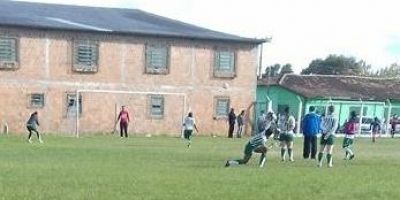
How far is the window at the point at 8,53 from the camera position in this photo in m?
40.0

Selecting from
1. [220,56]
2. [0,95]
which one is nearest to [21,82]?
[0,95]

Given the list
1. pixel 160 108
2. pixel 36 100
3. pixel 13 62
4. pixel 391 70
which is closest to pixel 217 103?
pixel 160 108

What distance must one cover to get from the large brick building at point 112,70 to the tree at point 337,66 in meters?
58.0

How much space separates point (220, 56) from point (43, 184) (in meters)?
31.6

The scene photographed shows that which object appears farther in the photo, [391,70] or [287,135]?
[391,70]

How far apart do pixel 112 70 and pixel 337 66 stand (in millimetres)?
64831

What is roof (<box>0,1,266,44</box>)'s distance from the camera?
41.0 metres

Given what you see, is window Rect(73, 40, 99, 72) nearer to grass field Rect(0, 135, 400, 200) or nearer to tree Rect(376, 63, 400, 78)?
grass field Rect(0, 135, 400, 200)

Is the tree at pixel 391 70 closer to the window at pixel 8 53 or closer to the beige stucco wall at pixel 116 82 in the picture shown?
the beige stucco wall at pixel 116 82

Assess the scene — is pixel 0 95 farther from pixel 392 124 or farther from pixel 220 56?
pixel 392 124

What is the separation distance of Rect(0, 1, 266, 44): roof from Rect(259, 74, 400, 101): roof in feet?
37.2

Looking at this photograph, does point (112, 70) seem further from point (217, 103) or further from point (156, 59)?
point (217, 103)

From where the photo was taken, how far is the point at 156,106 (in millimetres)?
43812

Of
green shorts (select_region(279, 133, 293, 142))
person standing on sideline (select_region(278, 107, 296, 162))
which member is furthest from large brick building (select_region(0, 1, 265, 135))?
green shorts (select_region(279, 133, 293, 142))
